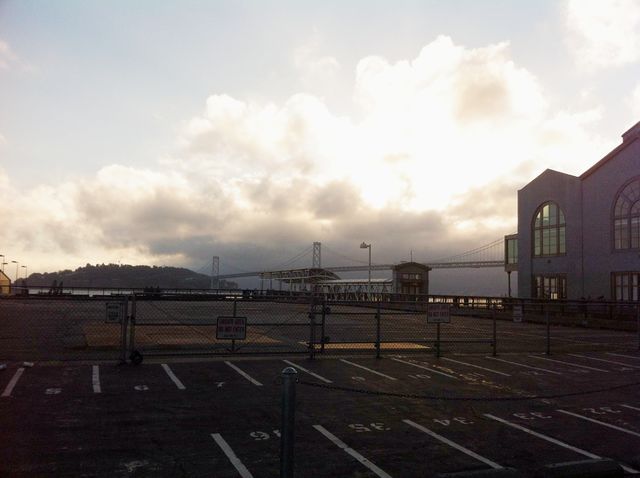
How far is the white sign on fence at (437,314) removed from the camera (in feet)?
47.5

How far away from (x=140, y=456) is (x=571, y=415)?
21.6 feet

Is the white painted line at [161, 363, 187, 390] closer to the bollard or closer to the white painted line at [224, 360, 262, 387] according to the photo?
the white painted line at [224, 360, 262, 387]

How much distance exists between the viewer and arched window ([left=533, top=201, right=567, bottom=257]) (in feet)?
151

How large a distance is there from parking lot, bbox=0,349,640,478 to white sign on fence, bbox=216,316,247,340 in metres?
0.67

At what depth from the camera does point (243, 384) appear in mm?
10078

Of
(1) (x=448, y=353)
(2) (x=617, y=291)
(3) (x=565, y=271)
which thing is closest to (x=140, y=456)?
(1) (x=448, y=353)

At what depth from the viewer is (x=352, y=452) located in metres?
6.31

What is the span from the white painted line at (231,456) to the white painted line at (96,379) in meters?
3.39

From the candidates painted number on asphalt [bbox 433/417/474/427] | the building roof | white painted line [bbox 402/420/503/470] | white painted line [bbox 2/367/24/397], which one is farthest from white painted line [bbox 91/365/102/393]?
the building roof

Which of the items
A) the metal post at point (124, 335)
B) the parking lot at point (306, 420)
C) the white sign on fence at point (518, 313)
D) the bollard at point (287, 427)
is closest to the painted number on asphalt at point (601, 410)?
the parking lot at point (306, 420)

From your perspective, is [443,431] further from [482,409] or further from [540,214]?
[540,214]

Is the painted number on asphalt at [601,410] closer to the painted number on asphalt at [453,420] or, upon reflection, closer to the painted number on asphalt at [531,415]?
the painted number on asphalt at [531,415]

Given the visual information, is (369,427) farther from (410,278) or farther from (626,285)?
(410,278)

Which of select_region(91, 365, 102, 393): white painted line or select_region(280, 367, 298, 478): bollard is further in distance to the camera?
select_region(91, 365, 102, 393): white painted line
